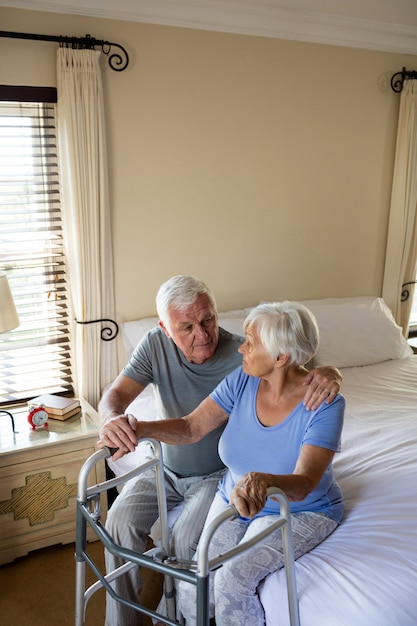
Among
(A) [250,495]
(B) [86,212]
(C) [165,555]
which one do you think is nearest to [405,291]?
(B) [86,212]

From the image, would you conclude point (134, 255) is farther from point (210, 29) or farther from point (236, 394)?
point (236, 394)

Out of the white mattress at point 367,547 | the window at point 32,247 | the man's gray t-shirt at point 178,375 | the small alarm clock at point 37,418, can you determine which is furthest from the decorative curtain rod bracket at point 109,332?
the man's gray t-shirt at point 178,375

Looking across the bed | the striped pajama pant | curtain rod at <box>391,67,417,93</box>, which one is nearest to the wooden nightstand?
the bed

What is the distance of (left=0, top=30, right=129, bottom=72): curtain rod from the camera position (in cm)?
274

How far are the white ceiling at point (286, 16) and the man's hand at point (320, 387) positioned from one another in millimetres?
2089

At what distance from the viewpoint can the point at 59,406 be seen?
2799 millimetres

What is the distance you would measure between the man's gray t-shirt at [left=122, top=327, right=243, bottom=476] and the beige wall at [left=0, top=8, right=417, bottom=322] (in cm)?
100

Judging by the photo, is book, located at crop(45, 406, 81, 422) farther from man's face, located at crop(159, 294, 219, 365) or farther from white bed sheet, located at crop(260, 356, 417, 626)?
white bed sheet, located at crop(260, 356, 417, 626)

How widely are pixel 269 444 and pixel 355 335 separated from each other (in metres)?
1.79

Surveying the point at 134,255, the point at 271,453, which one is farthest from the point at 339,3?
the point at 271,453

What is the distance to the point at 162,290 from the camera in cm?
222

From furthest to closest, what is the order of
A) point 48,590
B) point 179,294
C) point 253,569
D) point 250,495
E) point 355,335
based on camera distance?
point 355,335 < point 48,590 < point 179,294 < point 253,569 < point 250,495

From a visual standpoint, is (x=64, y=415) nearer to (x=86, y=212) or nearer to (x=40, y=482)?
(x=40, y=482)

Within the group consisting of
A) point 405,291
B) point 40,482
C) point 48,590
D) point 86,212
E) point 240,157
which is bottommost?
point 48,590
